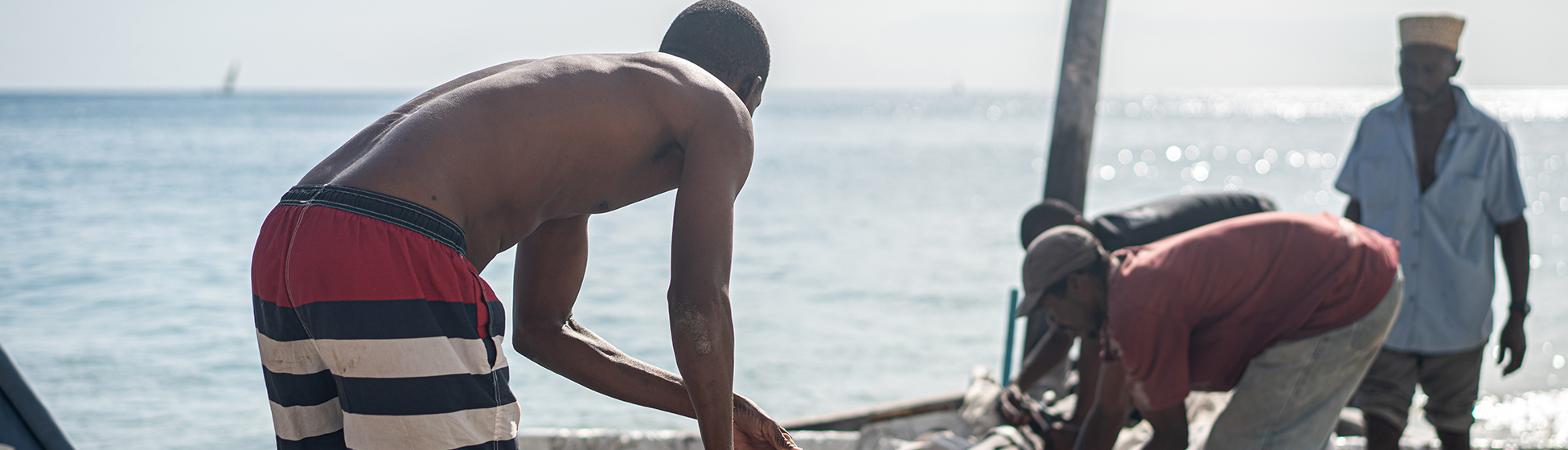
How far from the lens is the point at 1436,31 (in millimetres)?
3328

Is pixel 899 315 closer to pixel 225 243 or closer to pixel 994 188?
pixel 225 243

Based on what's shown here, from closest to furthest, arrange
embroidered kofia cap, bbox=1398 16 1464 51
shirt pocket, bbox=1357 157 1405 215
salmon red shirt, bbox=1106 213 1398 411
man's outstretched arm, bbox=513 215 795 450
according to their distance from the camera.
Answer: man's outstretched arm, bbox=513 215 795 450 < salmon red shirt, bbox=1106 213 1398 411 < embroidered kofia cap, bbox=1398 16 1464 51 < shirt pocket, bbox=1357 157 1405 215

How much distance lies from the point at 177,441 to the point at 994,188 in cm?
1681

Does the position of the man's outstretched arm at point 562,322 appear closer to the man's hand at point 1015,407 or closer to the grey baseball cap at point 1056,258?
the grey baseball cap at point 1056,258

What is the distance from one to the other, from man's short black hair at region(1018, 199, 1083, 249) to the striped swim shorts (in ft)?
8.96

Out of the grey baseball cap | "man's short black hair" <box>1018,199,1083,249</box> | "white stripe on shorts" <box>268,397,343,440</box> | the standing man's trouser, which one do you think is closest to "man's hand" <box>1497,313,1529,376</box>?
the standing man's trouser

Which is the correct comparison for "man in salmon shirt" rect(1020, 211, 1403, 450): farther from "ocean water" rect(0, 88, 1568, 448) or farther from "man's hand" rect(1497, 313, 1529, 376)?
"ocean water" rect(0, 88, 1568, 448)

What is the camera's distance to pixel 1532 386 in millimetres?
6504

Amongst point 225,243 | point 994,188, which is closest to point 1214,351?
point 225,243

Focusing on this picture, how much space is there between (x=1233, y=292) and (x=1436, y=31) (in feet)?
4.45

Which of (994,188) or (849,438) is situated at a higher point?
(849,438)

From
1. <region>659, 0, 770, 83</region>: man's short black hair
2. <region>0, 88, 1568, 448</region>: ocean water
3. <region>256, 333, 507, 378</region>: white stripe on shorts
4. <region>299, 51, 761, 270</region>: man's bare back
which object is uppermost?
<region>659, 0, 770, 83</region>: man's short black hair

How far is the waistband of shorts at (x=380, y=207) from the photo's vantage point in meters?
1.47

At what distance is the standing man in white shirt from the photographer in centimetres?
333
